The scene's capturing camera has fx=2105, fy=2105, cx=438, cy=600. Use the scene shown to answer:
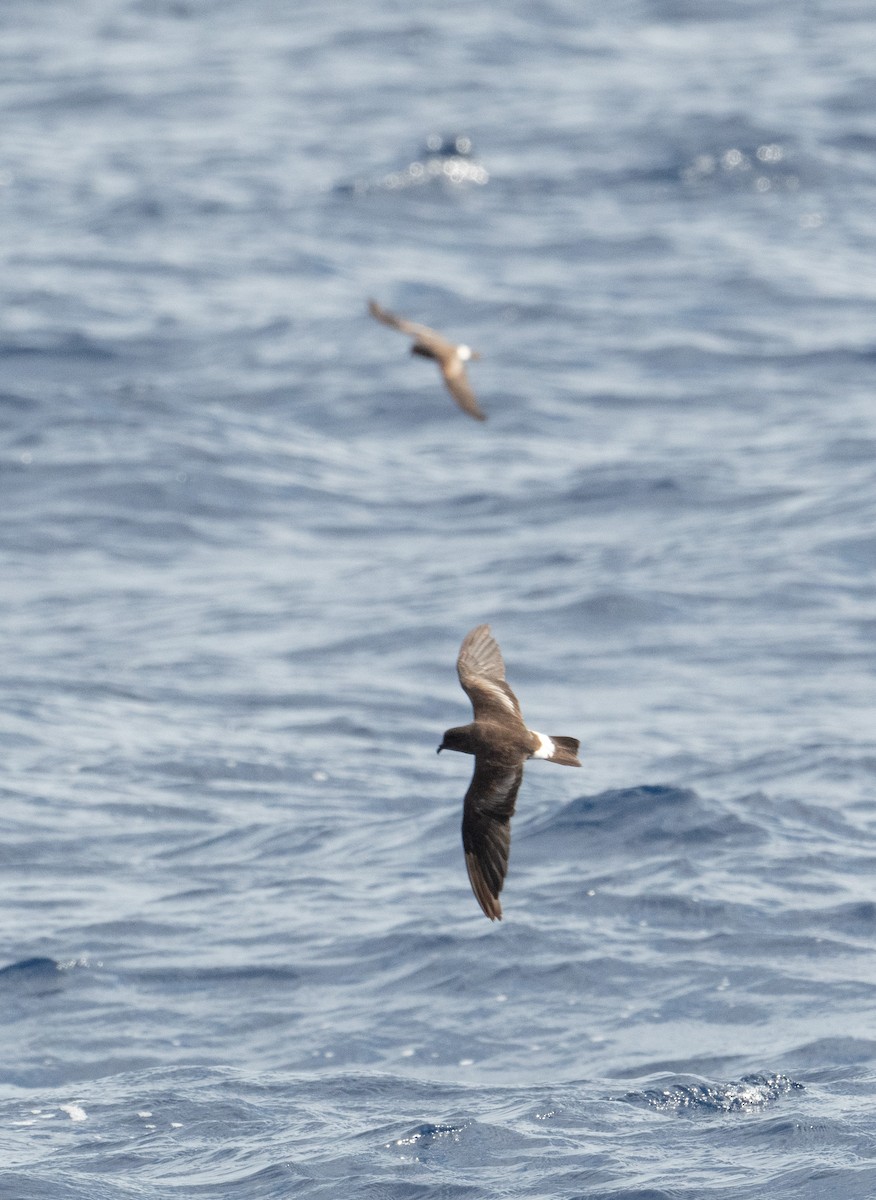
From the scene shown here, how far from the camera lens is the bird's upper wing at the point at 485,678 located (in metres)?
9.54

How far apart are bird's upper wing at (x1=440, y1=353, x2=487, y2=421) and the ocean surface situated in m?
3.75

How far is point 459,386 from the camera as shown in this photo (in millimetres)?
10906

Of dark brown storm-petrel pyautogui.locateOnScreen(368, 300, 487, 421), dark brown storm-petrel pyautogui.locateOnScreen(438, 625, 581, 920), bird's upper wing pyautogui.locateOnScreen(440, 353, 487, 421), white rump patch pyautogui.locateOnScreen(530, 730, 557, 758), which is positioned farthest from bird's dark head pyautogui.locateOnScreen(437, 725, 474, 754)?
dark brown storm-petrel pyautogui.locateOnScreen(368, 300, 487, 421)

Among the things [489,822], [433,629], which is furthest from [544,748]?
[433,629]

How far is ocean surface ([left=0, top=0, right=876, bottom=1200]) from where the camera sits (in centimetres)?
1162

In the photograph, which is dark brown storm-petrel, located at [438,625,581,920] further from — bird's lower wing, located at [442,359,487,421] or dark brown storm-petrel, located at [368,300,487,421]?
dark brown storm-petrel, located at [368,300,487,421]

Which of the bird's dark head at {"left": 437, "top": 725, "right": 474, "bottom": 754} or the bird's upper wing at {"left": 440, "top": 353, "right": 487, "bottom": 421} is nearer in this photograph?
the bird's dark head at {"left": 437, "top": 725, "right": 474, "bottom": 754}

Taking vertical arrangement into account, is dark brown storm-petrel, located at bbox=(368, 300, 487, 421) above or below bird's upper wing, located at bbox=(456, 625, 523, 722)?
above

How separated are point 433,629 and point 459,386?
22.2ft

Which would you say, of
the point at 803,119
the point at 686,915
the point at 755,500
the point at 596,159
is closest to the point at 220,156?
the point at 596,159

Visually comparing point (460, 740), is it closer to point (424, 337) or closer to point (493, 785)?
point (493, 785)

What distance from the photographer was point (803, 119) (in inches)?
1147

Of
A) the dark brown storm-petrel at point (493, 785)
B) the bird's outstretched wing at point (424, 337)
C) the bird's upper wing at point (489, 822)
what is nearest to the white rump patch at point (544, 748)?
the dark brown storm-petrel at point (493, 785)

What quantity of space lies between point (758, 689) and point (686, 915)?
321 centimetres
